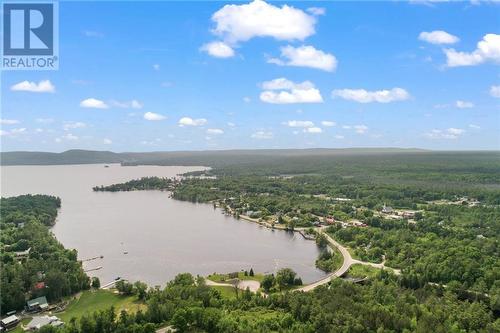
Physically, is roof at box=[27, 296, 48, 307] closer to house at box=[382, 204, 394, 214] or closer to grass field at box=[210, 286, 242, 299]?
grass field at box=[210, 286, 242, 299]

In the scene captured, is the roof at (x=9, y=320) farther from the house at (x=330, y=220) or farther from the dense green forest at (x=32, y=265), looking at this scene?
the house at (x=330, y=220)

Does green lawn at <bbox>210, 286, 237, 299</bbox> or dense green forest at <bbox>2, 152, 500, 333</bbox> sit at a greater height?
dense green forest at <bbox>2, 152, 500, 333</bbox>

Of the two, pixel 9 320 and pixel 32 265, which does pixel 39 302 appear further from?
pixel 32 265

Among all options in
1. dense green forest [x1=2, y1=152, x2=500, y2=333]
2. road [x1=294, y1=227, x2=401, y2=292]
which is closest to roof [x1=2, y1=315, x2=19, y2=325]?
dense green forest [x1=2, y1=152, x2=500, y2=333]

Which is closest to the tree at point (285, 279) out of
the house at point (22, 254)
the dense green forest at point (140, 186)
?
the house at point (22, 254)

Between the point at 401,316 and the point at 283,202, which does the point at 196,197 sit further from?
the point at 401,316
